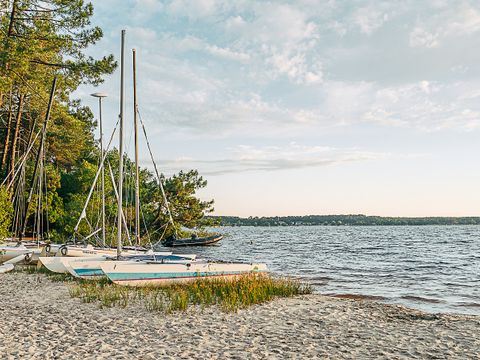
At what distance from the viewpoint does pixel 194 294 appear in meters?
15.5

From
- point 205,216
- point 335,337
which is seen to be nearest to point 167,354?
point 335,337

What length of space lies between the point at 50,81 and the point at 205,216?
33815 mm

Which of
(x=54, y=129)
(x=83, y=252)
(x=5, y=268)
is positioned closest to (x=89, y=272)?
(x=83, y=252)

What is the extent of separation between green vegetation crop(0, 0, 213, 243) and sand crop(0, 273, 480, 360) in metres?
14.1

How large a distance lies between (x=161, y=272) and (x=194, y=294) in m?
2.92

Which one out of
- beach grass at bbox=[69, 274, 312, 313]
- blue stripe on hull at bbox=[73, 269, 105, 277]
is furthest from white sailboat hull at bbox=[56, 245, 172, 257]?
beach grass at bbox=[69, 274, 312, 313]

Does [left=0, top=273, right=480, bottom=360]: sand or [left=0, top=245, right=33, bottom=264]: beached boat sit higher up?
[left=0, top=245, right=33, bottom=264]: beached boat

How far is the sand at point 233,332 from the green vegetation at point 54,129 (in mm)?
14089

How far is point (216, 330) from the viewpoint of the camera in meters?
10.8

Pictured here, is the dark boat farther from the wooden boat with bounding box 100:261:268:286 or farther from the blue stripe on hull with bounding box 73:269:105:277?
the blue stripe on hull with bounding box 73:269:105:277

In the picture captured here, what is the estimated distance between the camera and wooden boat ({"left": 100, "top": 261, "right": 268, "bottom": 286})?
16.9 meters

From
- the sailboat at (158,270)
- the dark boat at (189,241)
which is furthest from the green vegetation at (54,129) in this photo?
the sailboat at (158,270)

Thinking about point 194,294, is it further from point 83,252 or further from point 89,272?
point 83,252

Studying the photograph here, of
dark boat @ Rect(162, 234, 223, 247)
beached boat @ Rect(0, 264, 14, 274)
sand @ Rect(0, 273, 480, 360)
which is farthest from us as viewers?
dark boat @ Rect(162, 234, 223, 247)
